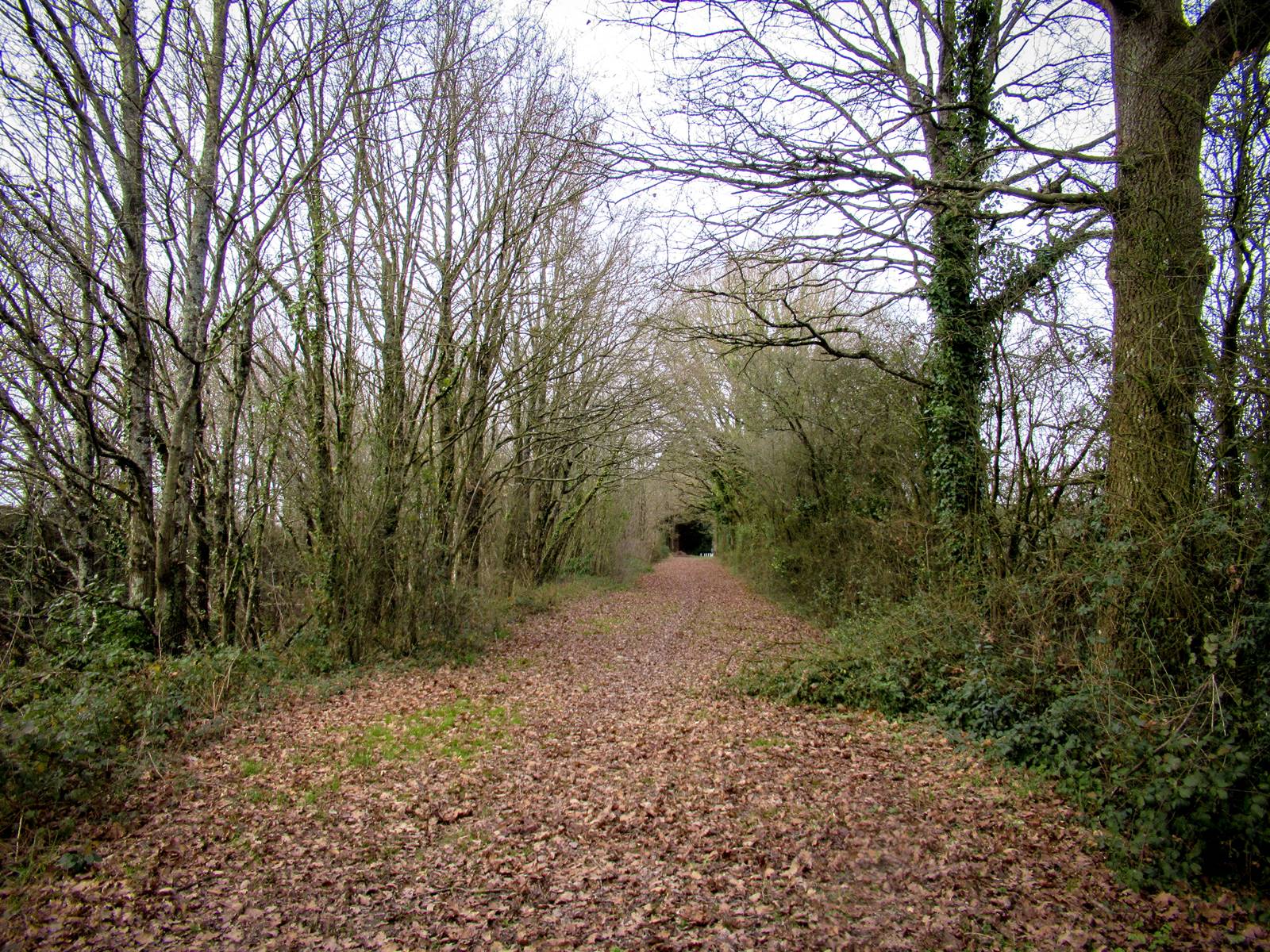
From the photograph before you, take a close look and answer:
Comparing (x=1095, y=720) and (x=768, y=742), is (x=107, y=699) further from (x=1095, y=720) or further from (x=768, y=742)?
(x=1095, y=720)

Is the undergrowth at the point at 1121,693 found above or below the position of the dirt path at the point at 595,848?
above

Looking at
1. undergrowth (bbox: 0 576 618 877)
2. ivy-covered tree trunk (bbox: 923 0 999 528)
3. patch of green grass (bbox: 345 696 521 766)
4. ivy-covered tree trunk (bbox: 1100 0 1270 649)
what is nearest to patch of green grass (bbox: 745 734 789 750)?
patch of green grass (bbox: 345 696 521 766)

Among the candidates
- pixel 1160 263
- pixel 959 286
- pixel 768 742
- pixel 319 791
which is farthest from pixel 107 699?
pixel 959 286

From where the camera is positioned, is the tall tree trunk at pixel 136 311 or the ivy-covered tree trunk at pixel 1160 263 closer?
the ivy-covered tree trunk at pixel 1160 263

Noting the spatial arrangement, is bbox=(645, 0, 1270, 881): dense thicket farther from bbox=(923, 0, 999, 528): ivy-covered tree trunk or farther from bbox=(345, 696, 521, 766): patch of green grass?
bbox=(345, 696, 521, 766): patch of green grass

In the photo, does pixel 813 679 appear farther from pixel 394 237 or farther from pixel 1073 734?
pixel 394 237

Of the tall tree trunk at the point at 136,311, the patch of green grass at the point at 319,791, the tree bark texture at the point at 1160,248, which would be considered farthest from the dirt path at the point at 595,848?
the tall tree trunk at the point at 136,311

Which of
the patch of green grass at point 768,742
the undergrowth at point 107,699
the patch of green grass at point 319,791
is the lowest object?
the patch of green grass at point 768,742

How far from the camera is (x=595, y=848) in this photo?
4.25 m

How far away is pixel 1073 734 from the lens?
4855 mm

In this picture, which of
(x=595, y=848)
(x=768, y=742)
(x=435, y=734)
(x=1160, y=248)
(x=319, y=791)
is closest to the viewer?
(x=595, y=848)

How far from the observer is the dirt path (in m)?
3.39

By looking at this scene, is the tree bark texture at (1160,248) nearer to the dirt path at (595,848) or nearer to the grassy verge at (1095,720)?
the grassy verge at (1095,720)

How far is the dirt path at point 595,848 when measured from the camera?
11.1 feet
